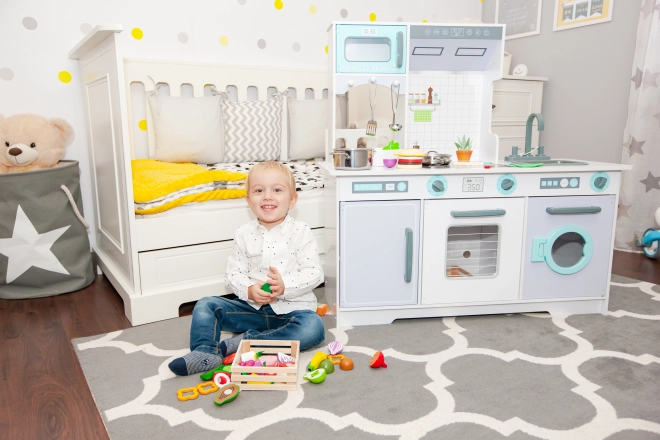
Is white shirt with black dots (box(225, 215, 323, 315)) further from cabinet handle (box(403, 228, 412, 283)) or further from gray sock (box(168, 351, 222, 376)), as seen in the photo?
cabinet handle (box(403, 228, 412, 283))

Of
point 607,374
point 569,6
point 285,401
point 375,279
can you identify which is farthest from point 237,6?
point 607,374

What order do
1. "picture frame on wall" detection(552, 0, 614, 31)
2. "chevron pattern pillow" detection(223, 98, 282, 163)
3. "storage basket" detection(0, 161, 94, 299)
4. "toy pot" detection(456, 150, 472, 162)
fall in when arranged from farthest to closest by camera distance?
"picture frame on wall" detection(552, 0, 614, 31) → "chevron pattern pillow" detection(223, 98, 282, 163) → "storage basket" detection(0, 161, 94, 299) → "toy pot" detection(456, 150, 472, 162)

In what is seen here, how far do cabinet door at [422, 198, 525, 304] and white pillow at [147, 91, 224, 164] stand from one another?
1295mm

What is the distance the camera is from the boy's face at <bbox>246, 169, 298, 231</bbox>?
5.52 feet

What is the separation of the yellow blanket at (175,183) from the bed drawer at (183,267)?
7.6 inches

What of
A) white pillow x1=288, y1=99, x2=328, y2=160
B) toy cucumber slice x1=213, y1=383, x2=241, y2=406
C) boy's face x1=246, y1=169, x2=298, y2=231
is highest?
white pillow x1=288, y1=99, x2=328, y2=160

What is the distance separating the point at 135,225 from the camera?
1.90 meters

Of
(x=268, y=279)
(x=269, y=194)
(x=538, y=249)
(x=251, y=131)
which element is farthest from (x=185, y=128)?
(x=538, y=249)

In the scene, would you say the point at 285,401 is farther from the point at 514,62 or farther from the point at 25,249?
the point at 514,62

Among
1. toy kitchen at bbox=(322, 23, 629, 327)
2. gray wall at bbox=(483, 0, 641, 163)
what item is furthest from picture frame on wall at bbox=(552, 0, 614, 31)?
toy kitchen at bbox=(322, 23, 629, 327)

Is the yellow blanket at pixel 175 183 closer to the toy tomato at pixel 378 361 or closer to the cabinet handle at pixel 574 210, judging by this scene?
the toy tomato at pixel 378 361

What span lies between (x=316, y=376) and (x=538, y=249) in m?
1.02

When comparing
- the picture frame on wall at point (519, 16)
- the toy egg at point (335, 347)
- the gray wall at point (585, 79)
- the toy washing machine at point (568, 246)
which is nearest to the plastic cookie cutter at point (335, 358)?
the toy egg at point (335, 347)

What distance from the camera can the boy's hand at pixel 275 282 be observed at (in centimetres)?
160
